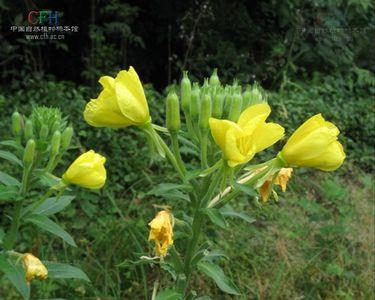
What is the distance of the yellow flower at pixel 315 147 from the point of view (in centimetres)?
127

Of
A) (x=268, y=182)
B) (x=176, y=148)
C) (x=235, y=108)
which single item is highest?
(x=235, y=108)

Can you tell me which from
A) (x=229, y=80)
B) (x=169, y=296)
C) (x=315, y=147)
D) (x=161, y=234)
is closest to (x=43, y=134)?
(x=161, y=234)

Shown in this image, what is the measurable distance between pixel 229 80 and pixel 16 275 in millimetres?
4331

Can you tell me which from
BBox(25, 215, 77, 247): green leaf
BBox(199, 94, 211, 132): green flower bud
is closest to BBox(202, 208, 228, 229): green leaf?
BBox(199, 94, 211, 132): green flower bud

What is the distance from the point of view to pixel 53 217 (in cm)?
301

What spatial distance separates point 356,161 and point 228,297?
2420 mm

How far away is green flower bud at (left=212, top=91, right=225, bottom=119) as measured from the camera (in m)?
1.31

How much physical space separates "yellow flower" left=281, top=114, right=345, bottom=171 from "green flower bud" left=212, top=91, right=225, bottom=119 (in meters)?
0.16

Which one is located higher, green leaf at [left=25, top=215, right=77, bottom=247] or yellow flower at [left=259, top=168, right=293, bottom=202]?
yellow flower at [left=259, top=168, right=293, bottom=202]

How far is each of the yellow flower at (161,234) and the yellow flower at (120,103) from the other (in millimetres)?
216

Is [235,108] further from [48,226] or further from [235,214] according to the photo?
[48,226]

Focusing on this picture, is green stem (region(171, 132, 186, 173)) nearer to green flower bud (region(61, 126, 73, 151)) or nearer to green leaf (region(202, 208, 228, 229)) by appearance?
green leaf (region(202, 208, 228, 229))

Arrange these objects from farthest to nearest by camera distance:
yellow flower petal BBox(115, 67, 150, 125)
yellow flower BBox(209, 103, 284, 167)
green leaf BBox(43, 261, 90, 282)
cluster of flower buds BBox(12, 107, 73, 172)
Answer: green leaf BBox(43, 261, 90, 282) < cluster of flower buds BBox(12, 107, 73, 172) < yellow flower petal BBox(115, 67, 150, 125) < yellow flower BBox(209, 103, 284, 167)

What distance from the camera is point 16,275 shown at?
137 cm
